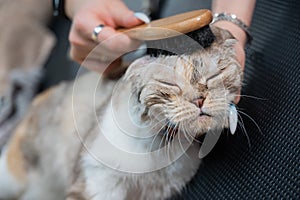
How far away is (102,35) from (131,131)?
20 cm

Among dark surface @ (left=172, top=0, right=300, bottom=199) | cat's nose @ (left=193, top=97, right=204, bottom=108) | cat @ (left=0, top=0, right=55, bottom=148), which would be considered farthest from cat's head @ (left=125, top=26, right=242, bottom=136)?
cat @ (left=0, top=0, right=55, bottom=148)

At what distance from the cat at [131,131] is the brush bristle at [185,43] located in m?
0.01

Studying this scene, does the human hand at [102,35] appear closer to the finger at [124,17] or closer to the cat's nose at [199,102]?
the finger at [124,17]

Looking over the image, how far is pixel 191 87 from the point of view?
81cm

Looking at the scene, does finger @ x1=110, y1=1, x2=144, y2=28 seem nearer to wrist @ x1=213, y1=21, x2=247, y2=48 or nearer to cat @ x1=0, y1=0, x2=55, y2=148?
wrist @ x1=213, y1=21, x2=247, y2=48

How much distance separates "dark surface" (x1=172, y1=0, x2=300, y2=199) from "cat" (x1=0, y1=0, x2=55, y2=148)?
1.07 metres

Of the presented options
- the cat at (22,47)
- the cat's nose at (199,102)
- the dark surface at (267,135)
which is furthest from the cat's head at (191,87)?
the cat at (22,47)

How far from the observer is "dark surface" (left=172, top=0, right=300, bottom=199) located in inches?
35.0

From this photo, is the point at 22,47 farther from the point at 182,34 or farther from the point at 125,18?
the point at 182,34

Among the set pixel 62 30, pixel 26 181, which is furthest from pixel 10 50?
pixel 26 181

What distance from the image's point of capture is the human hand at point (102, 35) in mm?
992

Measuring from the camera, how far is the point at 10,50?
6.90ft

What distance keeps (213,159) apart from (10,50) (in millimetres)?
1327

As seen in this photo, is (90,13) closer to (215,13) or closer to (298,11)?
(215,13)
